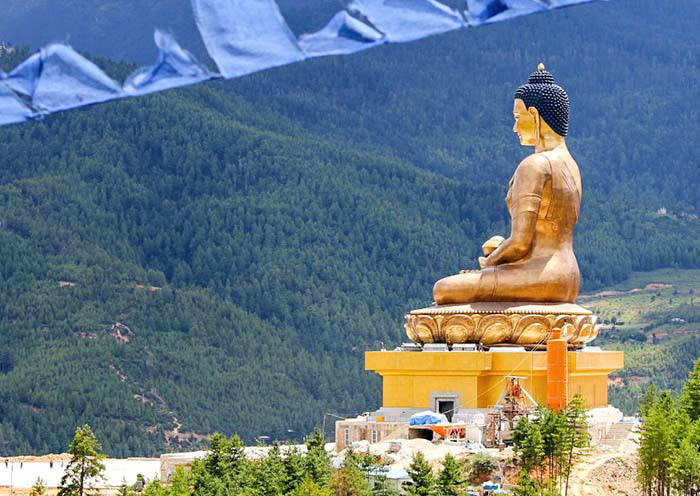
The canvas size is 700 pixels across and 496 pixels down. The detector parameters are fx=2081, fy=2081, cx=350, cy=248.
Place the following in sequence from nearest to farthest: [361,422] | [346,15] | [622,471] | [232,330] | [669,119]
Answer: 1. [346,15]
2. [622,471]
3. [361,422]
4. [232,330]
5. [669,119]

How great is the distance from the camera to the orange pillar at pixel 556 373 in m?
31.0

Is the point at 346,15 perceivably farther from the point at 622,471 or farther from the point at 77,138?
the point at 77,138

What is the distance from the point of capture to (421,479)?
2761cm

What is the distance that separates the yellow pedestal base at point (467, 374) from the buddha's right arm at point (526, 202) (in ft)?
6.57

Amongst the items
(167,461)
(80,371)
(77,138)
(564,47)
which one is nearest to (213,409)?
(80,371)

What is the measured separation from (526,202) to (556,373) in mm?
4002

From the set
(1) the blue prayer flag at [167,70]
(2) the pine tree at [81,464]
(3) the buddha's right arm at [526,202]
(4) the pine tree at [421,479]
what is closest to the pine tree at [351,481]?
(4) the pine tree at [421,479]

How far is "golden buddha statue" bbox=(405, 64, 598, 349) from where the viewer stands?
3356cm

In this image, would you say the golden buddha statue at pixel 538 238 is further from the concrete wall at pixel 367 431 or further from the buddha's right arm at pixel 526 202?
the concrete wall at pixel 367 431

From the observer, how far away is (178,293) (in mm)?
79750

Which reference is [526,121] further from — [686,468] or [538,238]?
[686,468]

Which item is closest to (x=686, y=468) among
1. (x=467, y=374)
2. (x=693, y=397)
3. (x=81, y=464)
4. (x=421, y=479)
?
(x=421, y=479)

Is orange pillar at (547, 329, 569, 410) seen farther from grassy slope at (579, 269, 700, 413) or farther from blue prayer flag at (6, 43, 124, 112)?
grassy slope at (579, 269, 700, 413)

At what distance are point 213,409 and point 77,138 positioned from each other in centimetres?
2440
